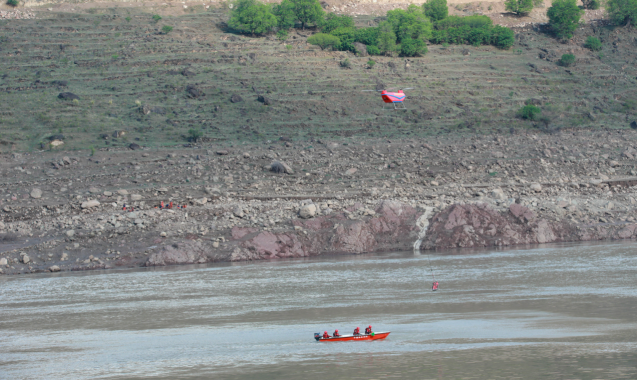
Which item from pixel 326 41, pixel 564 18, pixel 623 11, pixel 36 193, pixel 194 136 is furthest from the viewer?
pixel 623 11

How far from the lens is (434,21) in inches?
2687

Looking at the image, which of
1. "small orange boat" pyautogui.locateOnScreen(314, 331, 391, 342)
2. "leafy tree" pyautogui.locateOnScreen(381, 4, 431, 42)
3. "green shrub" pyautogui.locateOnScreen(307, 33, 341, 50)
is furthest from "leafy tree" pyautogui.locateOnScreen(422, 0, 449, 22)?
"small orange boat" pyautogui.locateOnScreen(314, 331, 391, 342)

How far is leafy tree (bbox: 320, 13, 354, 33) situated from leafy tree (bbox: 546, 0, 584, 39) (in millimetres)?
19544

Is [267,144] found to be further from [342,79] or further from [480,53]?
[480,53]

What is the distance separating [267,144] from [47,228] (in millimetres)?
16129

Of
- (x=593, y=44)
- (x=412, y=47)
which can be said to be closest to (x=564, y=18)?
(x=593, y=44)

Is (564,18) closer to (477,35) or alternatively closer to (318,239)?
(477,35)

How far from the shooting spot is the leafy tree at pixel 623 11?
212 ft

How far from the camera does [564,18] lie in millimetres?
64875

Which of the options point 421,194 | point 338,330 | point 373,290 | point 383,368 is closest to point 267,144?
point 421,194

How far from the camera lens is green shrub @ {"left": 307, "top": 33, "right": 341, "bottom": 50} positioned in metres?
57.5

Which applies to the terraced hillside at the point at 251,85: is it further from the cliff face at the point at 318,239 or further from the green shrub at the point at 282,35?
the cliff face at the point at 318,239

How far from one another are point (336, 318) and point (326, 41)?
44261mm

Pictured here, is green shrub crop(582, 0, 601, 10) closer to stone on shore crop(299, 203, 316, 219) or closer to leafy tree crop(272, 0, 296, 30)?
leafy tree crop(272, 0, 296, 30)
